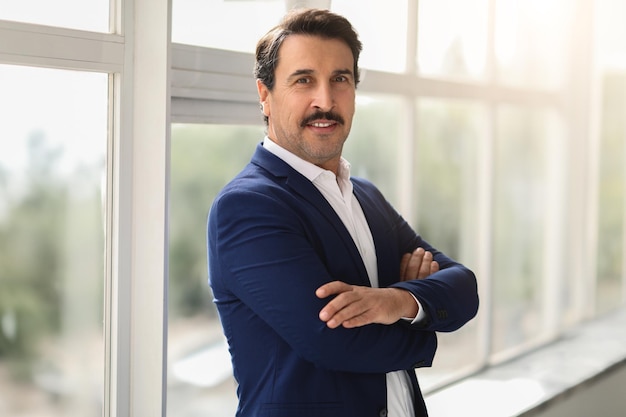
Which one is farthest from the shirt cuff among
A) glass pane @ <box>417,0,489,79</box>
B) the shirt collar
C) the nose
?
glass pane @ <box>417,0,489,79</box>

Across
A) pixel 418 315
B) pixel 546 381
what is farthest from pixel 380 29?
pixel 546 381

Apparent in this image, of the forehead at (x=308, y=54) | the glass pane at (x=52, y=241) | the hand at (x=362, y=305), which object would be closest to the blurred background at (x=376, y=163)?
the glass pane at (x=52, y=241)

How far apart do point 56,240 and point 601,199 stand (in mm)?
3595

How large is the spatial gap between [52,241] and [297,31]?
818mm

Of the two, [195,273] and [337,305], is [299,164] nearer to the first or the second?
[337,305]

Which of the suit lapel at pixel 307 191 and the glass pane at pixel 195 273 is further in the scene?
the glass pane at pixel 195 273

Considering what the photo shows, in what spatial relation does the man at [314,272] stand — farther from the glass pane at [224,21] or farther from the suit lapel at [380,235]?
the glass pane at [224,21]

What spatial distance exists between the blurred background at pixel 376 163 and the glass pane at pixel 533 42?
0.01 meters

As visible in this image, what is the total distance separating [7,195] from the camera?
202 centimetres

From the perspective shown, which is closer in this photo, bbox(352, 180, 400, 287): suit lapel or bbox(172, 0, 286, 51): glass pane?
bbox(352, 180, 400, 287): suit lapel

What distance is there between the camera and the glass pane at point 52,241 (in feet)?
6.68

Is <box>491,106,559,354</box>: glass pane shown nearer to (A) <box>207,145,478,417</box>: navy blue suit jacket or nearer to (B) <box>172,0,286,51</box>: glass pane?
(B) <box>172,0,286,51</box>: glass pane

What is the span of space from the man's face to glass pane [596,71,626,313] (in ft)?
10.5

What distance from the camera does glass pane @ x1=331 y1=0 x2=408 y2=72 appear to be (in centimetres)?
300
